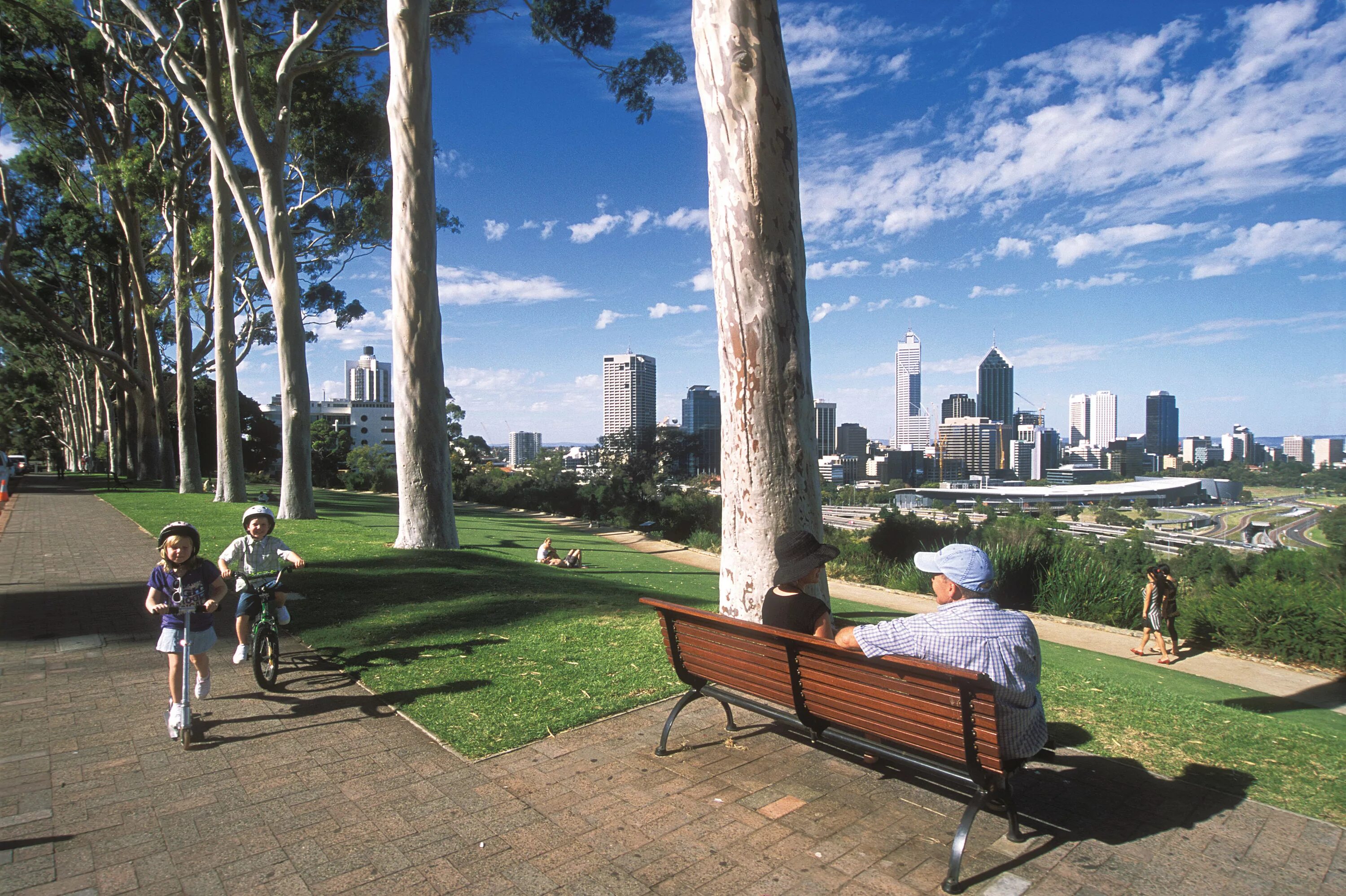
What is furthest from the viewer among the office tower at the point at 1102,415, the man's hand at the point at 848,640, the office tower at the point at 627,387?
the office tower at the point at 1102,415

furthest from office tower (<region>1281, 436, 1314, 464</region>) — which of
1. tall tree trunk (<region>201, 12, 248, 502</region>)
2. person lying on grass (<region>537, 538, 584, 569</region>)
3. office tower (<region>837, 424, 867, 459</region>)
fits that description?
tall tree trunk (<region>201, 12, 248, 502</region>)

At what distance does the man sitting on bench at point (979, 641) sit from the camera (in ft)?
9.77

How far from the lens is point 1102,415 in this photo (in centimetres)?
10938

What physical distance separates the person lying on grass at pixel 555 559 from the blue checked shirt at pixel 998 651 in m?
9.33

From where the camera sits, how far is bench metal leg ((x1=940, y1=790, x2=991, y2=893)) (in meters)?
2.70

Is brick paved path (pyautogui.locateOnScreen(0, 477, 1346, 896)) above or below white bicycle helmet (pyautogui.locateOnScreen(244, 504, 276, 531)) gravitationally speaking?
below

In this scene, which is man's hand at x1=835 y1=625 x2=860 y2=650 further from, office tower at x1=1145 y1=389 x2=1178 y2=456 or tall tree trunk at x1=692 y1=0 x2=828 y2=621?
office tower at x1=1145 y1=389 x2=1178 y2=456

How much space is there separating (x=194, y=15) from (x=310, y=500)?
1419 cm

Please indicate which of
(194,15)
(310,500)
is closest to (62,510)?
(310,500)

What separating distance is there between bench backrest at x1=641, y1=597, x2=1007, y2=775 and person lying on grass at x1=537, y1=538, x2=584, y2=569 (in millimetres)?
8250

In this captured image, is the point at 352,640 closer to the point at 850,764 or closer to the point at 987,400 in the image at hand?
the point at 850,764

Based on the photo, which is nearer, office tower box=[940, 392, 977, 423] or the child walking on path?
the child walking on path

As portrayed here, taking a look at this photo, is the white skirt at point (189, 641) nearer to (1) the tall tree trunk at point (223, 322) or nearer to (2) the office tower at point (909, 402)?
(1) the tall tree trunk at point (223, 322)

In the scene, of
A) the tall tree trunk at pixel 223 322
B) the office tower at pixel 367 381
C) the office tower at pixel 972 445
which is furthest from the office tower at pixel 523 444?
the tall tree trunk at pixel 223 322
